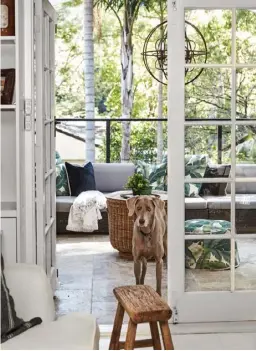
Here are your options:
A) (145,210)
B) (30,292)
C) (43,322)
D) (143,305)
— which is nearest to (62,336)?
(43,322)

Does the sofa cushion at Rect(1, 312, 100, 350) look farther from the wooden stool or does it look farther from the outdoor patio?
the outdoor patio

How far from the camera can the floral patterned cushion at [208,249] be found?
482 centimetres

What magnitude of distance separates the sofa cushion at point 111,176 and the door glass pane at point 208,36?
399 cm

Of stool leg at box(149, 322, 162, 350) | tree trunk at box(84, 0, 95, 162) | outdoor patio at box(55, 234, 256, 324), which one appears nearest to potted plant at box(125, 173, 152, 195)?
outdoor patio at box(55, 234, 256, 324)

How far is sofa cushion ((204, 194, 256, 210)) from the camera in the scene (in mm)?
4797

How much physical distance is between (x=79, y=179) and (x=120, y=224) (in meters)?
1.59

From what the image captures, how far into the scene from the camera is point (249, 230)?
484cm

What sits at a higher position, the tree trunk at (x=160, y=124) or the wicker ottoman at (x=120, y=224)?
the tree trunk at (x=160, y=124)

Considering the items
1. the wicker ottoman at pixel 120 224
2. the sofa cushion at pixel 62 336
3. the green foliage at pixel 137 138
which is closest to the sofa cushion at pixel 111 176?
the wicker ottoman at pixel 120 224

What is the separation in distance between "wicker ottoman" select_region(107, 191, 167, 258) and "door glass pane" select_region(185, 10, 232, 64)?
2275 mm

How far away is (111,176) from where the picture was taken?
343 inches

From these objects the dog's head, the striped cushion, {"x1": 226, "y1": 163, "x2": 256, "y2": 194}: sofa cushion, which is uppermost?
{"x1": 226, "y1": 163, "x2": 256, "y2": 194}: sofa cushion

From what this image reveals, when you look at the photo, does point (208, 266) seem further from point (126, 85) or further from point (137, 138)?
point (126, 85)

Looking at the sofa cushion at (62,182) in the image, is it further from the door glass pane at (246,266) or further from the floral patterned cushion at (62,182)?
the door glass pane at (246,266)
